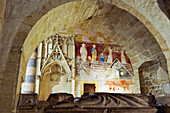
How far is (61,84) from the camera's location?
8.02 metres

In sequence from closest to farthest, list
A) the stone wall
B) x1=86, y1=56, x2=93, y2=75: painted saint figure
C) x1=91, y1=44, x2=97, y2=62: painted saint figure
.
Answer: the stone wall
x1=86, y1=56, x2=93, y2=75: painted saint figure
x1=91, y1=44, x2=97, y2=62: painted saint figure

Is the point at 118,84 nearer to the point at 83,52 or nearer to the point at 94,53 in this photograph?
the point at 94,53

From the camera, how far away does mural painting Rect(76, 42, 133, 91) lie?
8.57 metres

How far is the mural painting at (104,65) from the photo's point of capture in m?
8.57

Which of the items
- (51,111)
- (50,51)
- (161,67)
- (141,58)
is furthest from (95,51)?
(51,111)

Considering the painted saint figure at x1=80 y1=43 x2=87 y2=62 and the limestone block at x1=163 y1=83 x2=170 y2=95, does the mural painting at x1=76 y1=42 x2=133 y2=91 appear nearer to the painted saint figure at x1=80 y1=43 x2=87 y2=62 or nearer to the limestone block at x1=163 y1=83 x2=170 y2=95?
the painted saint figure at x1=80 y1=43 x2=87 y2=62

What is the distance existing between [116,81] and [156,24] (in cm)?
605

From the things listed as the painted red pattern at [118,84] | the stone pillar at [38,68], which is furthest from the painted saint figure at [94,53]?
the stone pillar at [38,68]

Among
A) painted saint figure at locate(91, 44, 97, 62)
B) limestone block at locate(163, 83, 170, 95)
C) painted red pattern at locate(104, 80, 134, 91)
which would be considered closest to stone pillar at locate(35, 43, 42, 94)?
painted saint figure at locate(91, 44, 97, 62)

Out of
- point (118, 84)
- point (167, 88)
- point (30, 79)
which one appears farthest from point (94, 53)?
point (167, 88)

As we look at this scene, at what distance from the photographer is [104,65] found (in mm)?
8969

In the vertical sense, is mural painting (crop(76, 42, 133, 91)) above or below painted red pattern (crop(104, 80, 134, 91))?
above

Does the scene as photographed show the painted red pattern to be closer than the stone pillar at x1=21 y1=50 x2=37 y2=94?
No

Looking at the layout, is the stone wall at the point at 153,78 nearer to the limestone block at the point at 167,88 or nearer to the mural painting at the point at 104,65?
the limestone block at the point at 167,88
